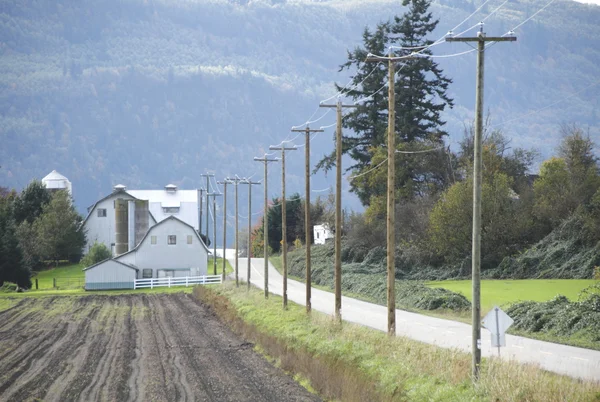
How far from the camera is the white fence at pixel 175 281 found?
3068 inches

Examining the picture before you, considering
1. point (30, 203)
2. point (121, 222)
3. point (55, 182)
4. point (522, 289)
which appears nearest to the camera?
point (522, 289)

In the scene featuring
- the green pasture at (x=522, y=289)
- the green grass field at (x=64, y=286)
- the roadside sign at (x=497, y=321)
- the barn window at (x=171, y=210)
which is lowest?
the green grass field at (x=64, y=286)

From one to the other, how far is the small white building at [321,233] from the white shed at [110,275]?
26.0 m

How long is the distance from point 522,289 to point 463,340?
56.7 ft

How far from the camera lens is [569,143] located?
216 feet

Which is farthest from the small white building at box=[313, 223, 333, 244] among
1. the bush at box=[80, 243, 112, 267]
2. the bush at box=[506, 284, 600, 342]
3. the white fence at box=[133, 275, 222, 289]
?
the bush at box=[506, 284, 600, 342]

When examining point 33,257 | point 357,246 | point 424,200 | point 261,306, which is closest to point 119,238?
point 33,257

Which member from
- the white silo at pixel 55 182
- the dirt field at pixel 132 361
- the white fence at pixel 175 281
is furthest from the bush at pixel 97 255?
the white silo at pixel 55 182

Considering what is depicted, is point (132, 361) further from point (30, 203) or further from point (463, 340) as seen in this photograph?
point (30, 203)

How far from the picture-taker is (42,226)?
92875 millimetres

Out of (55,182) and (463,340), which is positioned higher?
(55,182)

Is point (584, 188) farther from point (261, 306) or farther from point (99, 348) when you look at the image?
point (99, 348)

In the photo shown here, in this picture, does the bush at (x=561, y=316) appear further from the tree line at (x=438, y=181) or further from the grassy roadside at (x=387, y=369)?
the tree line at (x=438, y=181)

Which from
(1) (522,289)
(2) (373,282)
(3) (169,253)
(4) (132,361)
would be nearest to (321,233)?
(3) (169,253)
